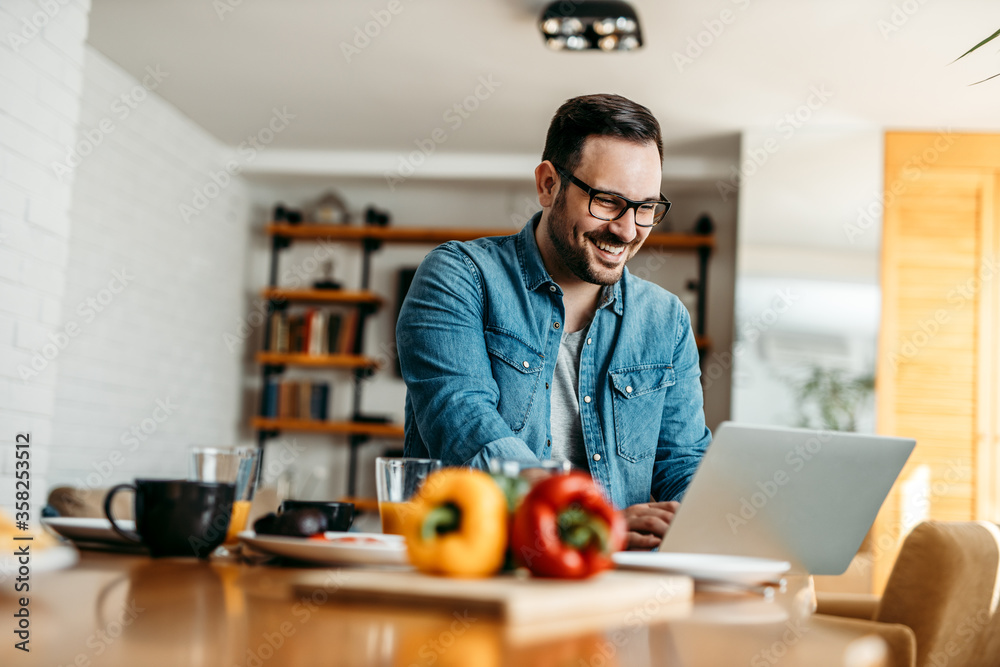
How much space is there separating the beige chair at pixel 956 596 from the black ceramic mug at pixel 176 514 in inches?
54.8

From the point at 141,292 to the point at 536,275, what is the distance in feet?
11.3

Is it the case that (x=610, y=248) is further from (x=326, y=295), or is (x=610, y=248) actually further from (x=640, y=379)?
(x=326, y=295)

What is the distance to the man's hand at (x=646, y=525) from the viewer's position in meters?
1.22

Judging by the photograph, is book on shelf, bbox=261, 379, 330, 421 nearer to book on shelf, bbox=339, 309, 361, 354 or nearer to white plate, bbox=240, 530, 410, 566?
book on shelf, bbox=339, 309, 361, 354

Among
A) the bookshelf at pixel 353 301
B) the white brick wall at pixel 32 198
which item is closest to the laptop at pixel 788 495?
the white brick wall at pixel 32 198

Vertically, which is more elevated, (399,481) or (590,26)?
(590,26)

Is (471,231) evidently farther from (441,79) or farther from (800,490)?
(800,490)

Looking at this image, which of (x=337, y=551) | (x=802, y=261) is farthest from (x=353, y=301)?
(x=337, y=551)

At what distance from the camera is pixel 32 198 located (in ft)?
9.33

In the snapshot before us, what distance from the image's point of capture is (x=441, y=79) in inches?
167

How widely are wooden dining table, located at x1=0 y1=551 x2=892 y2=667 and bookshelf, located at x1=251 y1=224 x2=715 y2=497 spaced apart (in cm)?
460

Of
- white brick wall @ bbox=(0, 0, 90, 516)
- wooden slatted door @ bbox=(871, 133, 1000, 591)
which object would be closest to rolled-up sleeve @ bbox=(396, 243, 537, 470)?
white brick wall @ bbox=(0, 0, 90, 516)

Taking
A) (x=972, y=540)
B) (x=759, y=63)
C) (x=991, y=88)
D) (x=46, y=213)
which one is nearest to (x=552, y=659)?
(x=972, y=540)

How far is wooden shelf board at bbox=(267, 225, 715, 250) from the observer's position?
17.1ft
